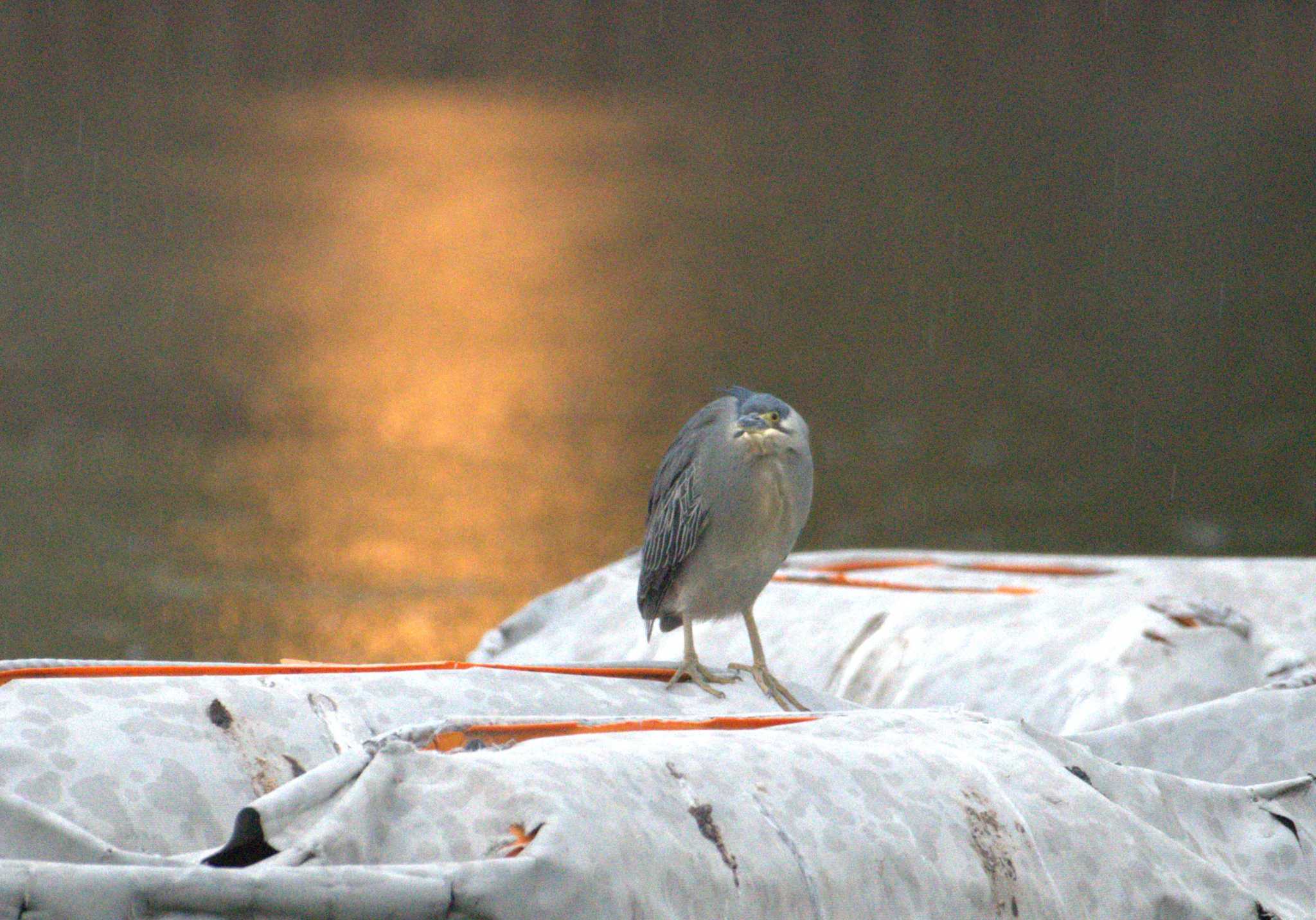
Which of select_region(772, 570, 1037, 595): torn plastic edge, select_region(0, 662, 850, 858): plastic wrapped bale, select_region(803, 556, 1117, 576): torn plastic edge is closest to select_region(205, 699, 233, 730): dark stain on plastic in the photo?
select_region(0, 662, 850, 858): plastic wrapped bale

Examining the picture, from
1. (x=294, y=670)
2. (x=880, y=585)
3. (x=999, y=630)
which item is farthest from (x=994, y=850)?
(x=880, y=585)

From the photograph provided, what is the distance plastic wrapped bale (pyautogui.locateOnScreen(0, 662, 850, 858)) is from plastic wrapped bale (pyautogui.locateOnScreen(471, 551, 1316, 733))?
80 centimetres

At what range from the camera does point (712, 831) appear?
4.31ft

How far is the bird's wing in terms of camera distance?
200 cm

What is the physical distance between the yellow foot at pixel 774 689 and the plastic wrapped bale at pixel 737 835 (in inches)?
16.1

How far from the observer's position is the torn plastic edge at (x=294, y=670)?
67.5 inches

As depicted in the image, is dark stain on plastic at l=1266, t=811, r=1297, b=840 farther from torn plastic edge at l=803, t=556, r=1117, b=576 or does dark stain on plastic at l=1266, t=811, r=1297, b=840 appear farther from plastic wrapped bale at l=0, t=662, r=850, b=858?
torn plastic edge at l=803, t=556, r=1117, b=576

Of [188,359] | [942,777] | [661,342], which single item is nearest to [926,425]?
[661,342]

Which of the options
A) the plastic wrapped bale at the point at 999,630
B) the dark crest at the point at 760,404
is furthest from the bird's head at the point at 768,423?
the plastic wrapped bale at the point at 999,630

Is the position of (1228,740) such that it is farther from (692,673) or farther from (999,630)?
(999,630)

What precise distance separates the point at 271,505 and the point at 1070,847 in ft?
19.7

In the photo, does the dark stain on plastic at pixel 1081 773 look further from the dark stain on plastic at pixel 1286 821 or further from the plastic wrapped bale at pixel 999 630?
the plastic wrapped bale at pixel 999 630

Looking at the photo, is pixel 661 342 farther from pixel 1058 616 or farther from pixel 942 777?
pixel 942 777

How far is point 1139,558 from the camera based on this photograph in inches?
143
